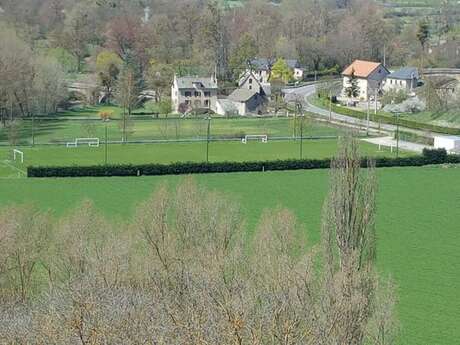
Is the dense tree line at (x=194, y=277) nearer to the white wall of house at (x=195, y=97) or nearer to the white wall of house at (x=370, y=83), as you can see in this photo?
the white wall of house at (x=195, y=97)

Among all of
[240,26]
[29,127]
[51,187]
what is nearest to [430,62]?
[240,26]

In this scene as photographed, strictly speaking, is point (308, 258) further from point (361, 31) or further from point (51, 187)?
point (361, 31)

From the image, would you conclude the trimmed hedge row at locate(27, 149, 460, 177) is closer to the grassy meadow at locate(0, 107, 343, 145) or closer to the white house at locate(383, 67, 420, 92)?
the grassy meadow at locate(0, 107, 343, 145)

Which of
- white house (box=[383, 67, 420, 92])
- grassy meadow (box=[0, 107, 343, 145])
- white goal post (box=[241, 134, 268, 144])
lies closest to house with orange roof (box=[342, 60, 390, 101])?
white house (box=[383, 67, 420, 92])

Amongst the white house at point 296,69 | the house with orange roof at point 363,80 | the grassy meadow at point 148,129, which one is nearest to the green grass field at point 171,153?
the grassy meadow at point 148,129

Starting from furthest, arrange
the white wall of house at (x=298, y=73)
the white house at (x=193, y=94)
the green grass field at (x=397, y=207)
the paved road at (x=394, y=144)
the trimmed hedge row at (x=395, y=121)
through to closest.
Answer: the white wall of house at (x=298, y=73) → the white house at (x=193, y=94) → the trimmed hedge row at (x=395, y=121) → the paved road at (x=394, y=144) → the green grass field at (x=397, y=207)
